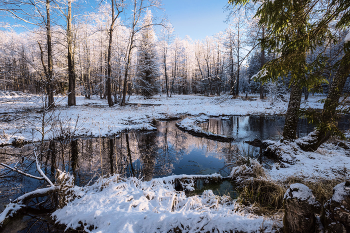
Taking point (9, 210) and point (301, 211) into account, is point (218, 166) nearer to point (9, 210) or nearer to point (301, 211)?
point (301, 211)

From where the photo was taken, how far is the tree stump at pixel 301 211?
1934 millimetres

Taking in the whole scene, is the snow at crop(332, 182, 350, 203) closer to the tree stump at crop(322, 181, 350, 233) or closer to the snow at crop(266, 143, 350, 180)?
the tree stump at crop(322, 181, 350, 233)

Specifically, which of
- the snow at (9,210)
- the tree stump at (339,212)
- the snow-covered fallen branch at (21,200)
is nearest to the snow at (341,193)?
the tree stump at (339,212)

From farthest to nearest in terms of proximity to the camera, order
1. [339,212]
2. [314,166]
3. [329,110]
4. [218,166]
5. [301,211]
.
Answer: [218,166], [314,166], [329,110], [301,211], [339,212]

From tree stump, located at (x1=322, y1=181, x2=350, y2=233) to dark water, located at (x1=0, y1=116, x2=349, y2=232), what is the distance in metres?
2.38

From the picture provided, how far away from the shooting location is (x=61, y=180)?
3.23 metres

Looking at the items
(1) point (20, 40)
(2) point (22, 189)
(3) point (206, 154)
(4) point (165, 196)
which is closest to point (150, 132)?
(3) point (206, 154)

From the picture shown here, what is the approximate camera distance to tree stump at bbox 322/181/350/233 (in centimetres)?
165

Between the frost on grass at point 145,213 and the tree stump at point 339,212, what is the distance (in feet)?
2.25

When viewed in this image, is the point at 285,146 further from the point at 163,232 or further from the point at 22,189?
the point at 22,189

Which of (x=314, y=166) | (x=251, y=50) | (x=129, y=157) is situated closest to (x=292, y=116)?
(x=314, y=166)

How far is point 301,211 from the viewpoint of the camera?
195 centimetres

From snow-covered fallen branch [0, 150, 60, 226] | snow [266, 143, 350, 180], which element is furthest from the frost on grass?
snow [266, 143, 350, 180]

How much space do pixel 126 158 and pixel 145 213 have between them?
13.3 feet
